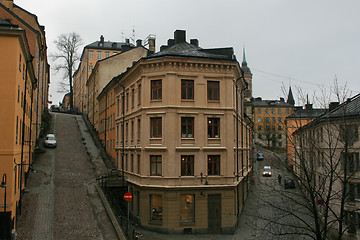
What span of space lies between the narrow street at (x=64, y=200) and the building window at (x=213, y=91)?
11.8 meters

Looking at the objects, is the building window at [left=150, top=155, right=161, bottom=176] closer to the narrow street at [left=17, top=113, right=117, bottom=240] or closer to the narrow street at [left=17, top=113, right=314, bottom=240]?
the narrow street at [left=17, top=113, right=314, bottom=240]

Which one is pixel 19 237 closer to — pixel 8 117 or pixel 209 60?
pixel 8 117

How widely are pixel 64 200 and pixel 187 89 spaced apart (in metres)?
12.6

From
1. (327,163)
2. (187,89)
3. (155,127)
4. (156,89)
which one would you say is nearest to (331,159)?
(327,163)

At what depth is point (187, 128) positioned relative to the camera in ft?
81.3

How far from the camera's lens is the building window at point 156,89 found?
24998 millimetres

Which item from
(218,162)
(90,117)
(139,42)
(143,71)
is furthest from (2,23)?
(90,117)

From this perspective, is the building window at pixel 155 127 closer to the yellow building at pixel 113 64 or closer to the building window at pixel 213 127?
the building window at pixel 213 127

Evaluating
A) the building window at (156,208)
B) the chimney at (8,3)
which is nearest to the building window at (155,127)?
the building window at (156,208)

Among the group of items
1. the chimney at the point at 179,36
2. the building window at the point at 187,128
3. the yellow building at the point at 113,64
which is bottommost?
the building window at the point at 187,128

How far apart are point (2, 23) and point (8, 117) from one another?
5587 millimetres

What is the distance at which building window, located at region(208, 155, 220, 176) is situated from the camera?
81.4 ft

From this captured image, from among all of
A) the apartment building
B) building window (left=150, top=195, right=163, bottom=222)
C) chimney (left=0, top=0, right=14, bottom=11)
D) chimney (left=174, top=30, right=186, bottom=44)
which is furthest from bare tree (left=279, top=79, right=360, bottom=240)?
chimney (left=0, top=0, right=14, bottom=11)

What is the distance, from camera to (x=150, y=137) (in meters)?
25.1
